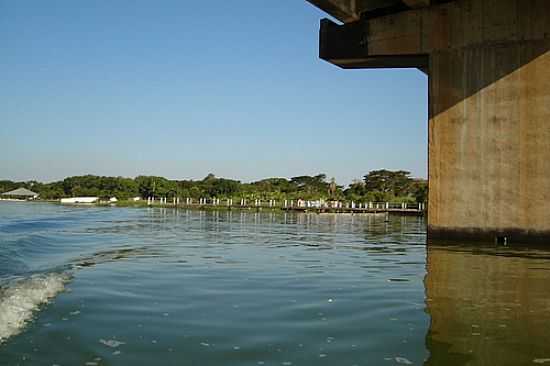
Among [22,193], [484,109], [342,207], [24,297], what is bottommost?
[24,297]

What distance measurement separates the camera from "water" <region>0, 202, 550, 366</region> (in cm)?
463

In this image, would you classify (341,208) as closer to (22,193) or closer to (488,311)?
(488,311)

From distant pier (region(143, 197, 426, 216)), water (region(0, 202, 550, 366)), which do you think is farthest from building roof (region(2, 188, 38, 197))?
water (region(0, 202, 550, 366))

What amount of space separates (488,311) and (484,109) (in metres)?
10.2

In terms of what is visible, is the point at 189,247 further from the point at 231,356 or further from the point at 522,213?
the point at 231,356

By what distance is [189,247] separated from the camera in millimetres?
16203

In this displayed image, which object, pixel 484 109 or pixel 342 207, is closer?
pixel 484 109

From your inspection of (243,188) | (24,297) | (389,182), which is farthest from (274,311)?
→ (243,188)

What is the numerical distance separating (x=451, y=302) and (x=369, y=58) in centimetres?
1205

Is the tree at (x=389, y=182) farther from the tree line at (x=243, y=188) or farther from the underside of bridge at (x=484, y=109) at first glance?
the underside of bridge at (x=484, y=109)

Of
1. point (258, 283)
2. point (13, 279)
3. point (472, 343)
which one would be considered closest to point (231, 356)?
point (472, 343)

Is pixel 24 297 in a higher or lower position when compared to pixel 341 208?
lower

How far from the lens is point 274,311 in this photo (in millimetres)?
6445

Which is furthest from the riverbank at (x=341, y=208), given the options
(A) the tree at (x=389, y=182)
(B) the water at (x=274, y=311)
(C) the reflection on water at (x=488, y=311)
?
(B) the water at (x=274, y=311)
